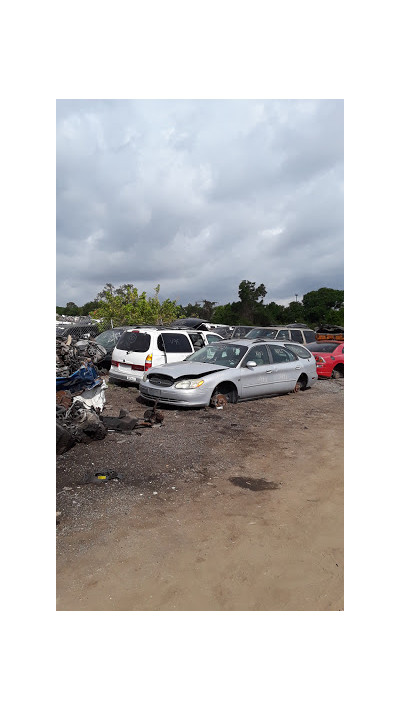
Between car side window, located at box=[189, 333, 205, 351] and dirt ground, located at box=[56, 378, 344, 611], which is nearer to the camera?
dirt ground, located at box=[56, 378, 344, 611]

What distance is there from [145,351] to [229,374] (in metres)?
2.16

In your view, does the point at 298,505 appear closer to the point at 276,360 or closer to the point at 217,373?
the point at 217,373

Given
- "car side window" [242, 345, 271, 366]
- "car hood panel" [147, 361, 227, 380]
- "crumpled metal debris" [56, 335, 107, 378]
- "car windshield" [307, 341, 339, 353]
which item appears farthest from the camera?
"car windshield" [307, 341, 339, 353]

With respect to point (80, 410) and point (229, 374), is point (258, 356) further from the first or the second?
point (80, 410)

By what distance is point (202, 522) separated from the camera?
3820 mm

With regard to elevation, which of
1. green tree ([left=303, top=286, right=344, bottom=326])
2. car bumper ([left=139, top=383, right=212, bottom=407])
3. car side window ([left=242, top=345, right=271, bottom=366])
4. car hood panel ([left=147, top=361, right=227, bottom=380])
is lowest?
car bumper ([left=139, top=383, right=212, bottom=407])

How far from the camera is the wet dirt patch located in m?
4.67

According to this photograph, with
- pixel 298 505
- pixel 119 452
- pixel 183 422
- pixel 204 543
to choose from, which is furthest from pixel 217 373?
pixel 204 543

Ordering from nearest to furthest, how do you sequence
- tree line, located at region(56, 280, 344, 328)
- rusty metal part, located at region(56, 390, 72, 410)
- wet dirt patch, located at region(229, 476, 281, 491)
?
wet dirt patch, located at region(229, 476, 281, 491), rusty metal part, located at region(56, 390, 72, 410), tree line, located at region(56, 280, 344, 328)

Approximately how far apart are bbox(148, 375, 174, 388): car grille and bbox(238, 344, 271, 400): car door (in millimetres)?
1432

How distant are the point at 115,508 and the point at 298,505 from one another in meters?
1.69

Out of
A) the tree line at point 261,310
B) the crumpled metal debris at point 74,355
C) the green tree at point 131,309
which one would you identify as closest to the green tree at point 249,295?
the tree line at point 261,310

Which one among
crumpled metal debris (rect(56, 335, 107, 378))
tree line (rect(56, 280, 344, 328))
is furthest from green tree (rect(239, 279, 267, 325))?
crumpled metal debris (rect(56, 335, 107, 378))

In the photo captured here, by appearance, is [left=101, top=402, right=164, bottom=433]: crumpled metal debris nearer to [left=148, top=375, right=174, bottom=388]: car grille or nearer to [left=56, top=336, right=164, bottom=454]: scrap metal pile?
[left=56, top=336, right=164, bottom=454]: scrap metal pile
